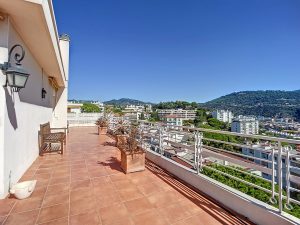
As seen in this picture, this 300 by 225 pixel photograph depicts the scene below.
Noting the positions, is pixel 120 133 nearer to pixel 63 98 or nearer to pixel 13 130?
pixel 13 130

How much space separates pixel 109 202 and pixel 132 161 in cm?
130

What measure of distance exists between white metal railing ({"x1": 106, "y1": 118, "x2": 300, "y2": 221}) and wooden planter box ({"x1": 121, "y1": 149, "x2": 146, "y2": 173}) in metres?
0.70

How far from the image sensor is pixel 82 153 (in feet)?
18.4

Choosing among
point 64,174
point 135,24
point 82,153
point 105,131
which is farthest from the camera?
point 135,24

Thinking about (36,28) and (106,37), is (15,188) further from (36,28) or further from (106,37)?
(106,37)

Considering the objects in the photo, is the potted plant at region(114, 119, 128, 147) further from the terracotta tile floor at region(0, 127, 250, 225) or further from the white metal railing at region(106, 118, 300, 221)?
the terracotta tile floor at region(0, 127, 250, 225)

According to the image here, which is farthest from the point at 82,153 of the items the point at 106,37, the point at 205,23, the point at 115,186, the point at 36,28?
the point at 205,23

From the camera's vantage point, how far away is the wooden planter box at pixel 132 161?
3.77 meters

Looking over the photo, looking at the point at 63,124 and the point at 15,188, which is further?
the point at 63,124

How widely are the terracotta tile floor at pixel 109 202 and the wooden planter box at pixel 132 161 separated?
0.43 ft

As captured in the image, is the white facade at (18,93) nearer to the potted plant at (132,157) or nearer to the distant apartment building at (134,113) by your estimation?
the potted plant at (132,157)

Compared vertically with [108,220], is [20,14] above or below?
above

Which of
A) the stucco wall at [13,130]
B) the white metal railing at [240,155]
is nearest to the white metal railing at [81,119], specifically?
the white metal railing at [240,155]

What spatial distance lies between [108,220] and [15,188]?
1.61m
